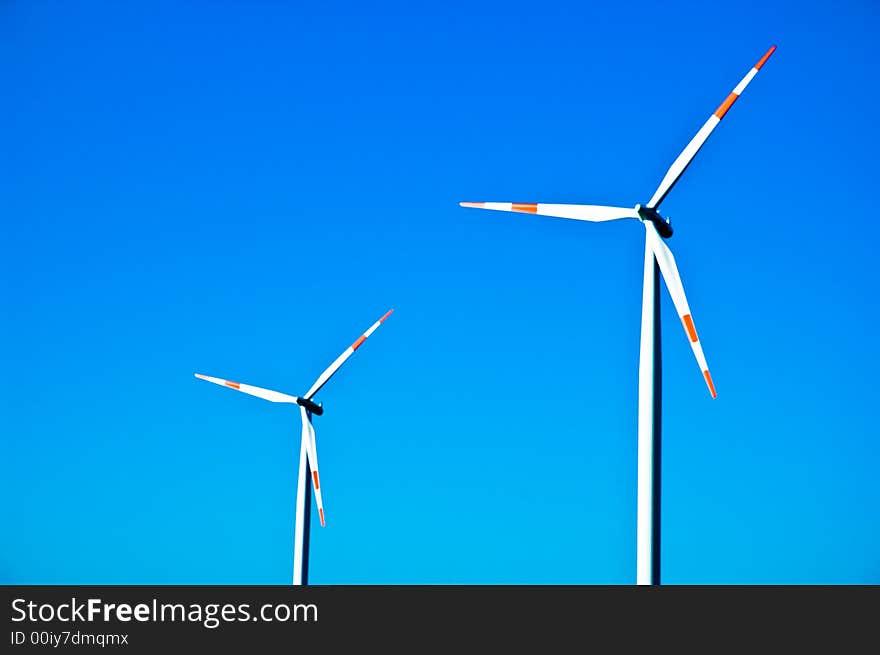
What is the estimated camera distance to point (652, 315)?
3994 centimetres

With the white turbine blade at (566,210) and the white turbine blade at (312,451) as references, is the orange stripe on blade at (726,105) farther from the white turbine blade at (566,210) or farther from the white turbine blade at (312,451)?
the white turbine blade at (312,451)

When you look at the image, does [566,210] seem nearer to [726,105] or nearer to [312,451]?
[726,105]

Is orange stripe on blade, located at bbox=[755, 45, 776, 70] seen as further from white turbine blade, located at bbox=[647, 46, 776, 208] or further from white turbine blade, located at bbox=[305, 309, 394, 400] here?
white turbine blade, located at bbox=[305, 309, 394, 400]

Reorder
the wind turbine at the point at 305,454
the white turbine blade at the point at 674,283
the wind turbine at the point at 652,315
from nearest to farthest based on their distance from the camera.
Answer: the wind turbine at the point at 652,315
the white turbine blade at the point at 674,283
the wind turbine at the point at 305,454

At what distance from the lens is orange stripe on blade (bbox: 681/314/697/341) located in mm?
41750

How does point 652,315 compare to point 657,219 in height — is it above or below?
below

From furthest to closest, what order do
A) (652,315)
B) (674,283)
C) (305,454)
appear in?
(305,454) < (674,283) < (652,315)

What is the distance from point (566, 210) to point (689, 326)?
7094mm

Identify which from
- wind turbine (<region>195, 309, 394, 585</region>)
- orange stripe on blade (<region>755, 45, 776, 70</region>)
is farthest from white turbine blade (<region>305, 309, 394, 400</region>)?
orange stripe on blade (<region>755, 45, 776, 70</region>)

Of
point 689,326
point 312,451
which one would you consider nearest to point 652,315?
point 689,326

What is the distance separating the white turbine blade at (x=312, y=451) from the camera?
63438 mm

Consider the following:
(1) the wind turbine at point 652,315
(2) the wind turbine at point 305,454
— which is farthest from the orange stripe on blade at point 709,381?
(2) the wind turbine at point 305,454
